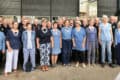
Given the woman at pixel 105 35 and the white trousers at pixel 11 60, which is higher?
the woman at pixel 105 35

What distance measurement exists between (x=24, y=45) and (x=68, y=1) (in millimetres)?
4615

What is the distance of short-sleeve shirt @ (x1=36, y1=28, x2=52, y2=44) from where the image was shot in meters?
11.2

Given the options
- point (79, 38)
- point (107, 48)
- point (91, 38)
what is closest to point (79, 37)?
point (79, 38)

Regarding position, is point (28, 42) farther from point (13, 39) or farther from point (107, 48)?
point (107, 48)

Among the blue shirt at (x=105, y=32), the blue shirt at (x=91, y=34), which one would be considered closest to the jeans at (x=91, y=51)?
the blue shirt at (x=91, y=34)

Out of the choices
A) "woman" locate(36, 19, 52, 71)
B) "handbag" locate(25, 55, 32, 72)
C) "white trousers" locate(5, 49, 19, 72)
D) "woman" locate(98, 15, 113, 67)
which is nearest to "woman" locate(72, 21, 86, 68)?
"woman" locate(98, 15, 113, 67)

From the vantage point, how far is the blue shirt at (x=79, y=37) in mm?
11727

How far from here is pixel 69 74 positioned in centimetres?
1110

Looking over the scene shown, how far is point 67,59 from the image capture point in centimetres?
1198

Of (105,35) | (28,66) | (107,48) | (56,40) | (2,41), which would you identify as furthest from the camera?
(107,48)

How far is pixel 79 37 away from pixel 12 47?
2441mm

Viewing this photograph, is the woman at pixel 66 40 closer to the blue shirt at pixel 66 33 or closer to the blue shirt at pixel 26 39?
the blue shirt at pixel 66 33

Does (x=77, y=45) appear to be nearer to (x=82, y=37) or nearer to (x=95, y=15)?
(x=82, y=37)

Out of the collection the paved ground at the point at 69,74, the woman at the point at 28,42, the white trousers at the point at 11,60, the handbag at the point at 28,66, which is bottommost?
the paved ground at the point at 69,74
